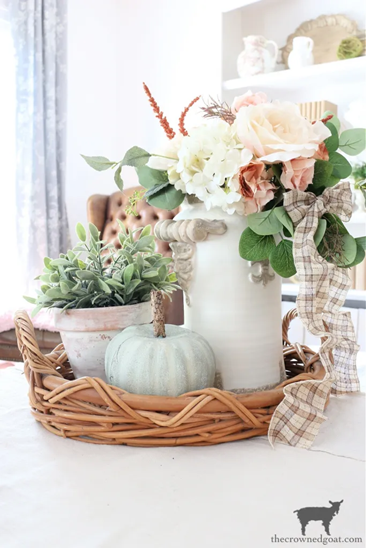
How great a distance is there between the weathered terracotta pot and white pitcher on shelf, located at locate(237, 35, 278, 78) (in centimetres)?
239

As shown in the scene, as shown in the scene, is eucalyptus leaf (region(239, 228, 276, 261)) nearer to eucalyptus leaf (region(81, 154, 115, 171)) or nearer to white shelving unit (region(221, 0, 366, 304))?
eucalyptus leaf (region(81, 154, 115, 171))

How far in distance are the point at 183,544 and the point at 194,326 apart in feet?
1.05

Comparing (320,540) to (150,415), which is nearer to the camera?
(320,540)

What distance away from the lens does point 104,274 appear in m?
0.72

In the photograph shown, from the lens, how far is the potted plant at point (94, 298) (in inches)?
26.5

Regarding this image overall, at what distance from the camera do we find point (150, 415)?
554mm

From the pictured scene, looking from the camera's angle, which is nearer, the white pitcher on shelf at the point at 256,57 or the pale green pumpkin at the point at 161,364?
the pale green pumpkin at the point at 161,364

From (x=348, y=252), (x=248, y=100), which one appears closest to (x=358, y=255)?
(x=348, y=252)

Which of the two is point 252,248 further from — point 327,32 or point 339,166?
point 327,32

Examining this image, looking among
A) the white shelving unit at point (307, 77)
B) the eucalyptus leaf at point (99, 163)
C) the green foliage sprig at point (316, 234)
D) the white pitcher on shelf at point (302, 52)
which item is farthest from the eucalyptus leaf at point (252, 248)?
the white pitcher on shelf at point (302, 52)

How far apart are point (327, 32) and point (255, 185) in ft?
8.39

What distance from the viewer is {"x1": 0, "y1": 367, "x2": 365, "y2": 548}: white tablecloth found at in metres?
0.41

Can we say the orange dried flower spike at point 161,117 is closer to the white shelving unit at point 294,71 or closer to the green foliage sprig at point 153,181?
the green foliage sprig at point 153,181

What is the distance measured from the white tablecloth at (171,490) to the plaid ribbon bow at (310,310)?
0.03 m
